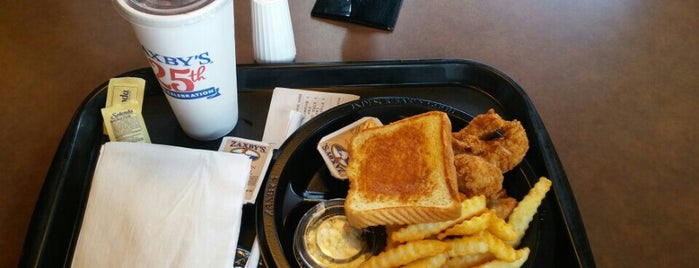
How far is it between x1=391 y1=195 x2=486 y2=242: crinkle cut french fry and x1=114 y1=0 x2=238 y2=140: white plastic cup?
1.72 ft

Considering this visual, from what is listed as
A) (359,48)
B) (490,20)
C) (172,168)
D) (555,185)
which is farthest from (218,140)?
(490,20)

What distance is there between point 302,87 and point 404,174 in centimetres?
46

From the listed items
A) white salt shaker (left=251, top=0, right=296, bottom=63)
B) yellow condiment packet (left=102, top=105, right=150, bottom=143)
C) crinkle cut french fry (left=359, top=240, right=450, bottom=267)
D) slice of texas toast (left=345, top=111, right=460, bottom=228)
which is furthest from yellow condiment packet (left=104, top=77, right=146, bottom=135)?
crinkle cut french fry (left=359, top=240, right=450, bottom=267)

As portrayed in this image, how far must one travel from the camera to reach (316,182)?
4.12 feet

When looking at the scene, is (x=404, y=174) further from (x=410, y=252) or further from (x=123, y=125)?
(x=123, y=125)

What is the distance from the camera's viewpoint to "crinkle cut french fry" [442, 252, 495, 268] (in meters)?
1.01

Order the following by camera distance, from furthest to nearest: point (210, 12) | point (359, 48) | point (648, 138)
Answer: point (359, 48) → point (648, 138) → point (210, 12)

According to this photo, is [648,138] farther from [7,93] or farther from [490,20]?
[7,93]

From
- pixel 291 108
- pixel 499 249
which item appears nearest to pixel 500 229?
pixel 499 249

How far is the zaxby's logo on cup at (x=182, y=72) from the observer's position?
39.9 inches

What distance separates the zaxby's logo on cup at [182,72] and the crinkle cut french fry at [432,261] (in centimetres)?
59

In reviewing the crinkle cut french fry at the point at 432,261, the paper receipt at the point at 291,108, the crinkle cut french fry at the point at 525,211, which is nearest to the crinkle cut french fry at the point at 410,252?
the crinkle cut french fry at the point at 432,261

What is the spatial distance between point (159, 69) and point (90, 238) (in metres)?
0.38

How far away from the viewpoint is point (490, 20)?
1721 millimetres
